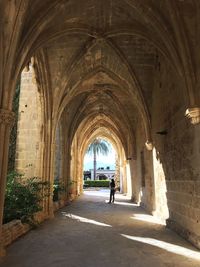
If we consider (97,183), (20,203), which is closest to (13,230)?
(20,203)

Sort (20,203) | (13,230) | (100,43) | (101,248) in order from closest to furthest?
(101,248) → (13,230) → (20,203) → (100,43)

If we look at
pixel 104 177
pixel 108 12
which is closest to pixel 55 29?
pixel 108 12

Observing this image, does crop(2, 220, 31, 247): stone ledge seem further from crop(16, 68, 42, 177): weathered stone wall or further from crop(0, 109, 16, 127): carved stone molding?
crop(16, 68, 42, 177): weathered stone wall

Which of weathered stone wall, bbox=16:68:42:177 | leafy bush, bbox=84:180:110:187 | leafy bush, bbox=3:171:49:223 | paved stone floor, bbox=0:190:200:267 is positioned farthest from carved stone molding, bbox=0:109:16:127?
leafy bush, bbox=84:180:110:187

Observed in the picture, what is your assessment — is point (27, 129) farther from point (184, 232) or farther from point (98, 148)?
point (98, 148)

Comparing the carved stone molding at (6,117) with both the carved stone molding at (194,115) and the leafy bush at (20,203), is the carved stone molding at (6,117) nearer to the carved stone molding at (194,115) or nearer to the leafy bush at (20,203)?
the leafy bush at (20,203)

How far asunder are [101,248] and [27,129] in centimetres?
643

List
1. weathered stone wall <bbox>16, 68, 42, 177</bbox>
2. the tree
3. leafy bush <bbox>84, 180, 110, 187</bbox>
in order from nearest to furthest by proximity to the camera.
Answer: weathered stone wall <bbox>16, 68, 42, 177</bbox> < the tree < leafy bush <bbox>84, 180, 110, 187</bbox>

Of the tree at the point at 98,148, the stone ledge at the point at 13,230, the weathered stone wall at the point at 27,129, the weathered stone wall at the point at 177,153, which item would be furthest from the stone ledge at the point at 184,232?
the tree at the point at 98,148

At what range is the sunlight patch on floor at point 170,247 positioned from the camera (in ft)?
14.7

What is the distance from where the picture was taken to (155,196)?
9.26 m

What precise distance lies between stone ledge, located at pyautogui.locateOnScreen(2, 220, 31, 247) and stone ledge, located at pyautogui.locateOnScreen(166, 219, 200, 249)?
337cm

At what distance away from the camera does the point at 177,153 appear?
21.4ft

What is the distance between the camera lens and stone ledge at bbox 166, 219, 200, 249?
5.02 m
